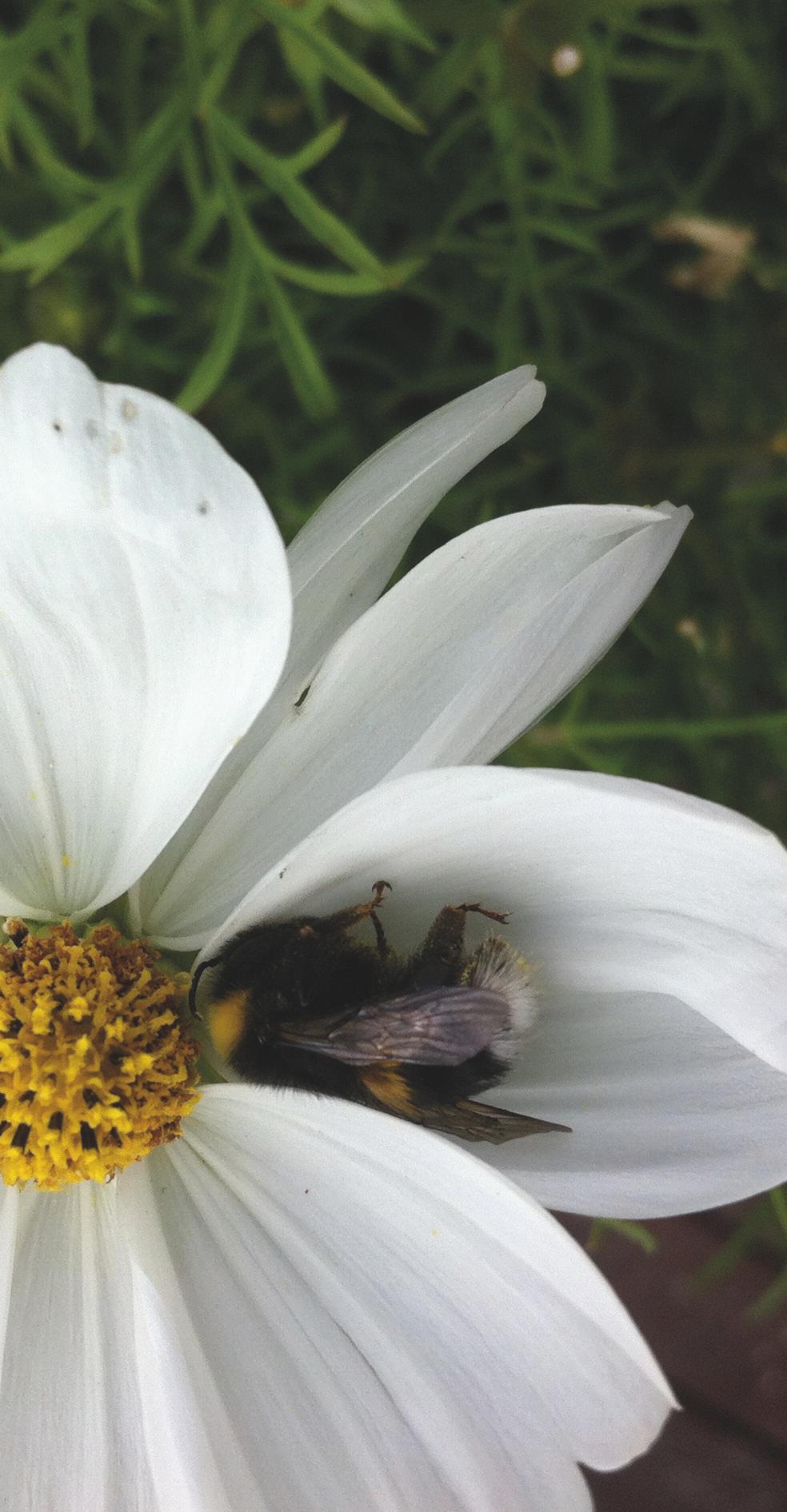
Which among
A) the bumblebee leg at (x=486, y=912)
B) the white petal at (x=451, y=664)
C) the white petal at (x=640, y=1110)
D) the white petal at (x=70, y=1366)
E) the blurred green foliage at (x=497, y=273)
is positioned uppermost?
the blurred green foliage at (x=497, y=273)

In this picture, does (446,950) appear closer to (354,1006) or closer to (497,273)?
(354,1006)

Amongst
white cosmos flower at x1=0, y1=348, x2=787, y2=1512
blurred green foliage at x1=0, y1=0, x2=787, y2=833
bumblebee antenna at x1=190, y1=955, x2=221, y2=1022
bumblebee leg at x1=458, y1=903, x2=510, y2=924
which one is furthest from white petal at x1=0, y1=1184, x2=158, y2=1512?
blurred green foliage at x1=0, y1=0, x2=787, y2=833

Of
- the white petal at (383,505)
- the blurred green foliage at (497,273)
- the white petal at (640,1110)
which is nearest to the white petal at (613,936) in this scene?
the white petal at (640,1110)

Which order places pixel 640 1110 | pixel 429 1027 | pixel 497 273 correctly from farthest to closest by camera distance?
pixel 497 273 → pixel 640 1110 → pixel 429 1027

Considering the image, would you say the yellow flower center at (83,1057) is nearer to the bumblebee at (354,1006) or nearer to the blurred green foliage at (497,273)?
the bumblebee at (354,1006)

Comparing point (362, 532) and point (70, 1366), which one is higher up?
point (362, 532)

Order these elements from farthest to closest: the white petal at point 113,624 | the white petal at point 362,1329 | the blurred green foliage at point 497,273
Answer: the blurred green foliage at point 497,273 < the white petal at point 362,1329 < the white petal at point 113,624

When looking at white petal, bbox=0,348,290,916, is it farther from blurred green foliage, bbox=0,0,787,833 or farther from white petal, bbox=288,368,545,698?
blurred green foliage, bbox=0,0,787,833

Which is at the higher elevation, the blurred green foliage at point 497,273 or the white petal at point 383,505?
the blurred green foliage at point 497,273

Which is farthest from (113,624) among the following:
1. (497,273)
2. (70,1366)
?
(497,273)
